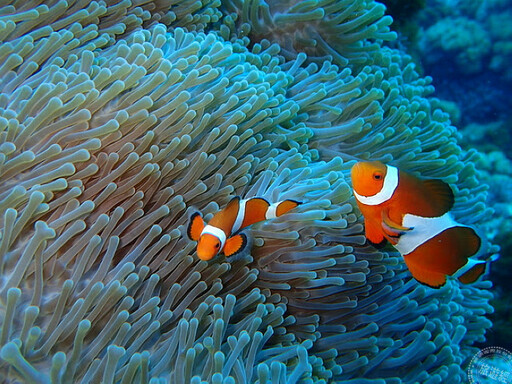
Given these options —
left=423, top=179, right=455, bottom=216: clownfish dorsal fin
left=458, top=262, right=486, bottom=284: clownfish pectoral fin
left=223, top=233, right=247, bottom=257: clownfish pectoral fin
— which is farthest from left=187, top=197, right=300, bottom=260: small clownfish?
left=458, top=262, right=486, bottom=284: clownfish pectoral fin

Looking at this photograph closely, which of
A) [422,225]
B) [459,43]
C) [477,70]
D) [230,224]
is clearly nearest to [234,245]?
[230,224]

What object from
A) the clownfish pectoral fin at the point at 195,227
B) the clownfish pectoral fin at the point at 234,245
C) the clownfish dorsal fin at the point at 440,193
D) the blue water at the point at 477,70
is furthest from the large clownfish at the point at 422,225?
the blue water at the point at 477,70

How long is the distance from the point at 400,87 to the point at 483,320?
1.85 m

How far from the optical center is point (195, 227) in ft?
5.62

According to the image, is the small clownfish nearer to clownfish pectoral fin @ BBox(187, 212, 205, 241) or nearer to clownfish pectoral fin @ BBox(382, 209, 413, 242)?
clownfish pectoral fin @ BBox(187, 212, 205, 241)

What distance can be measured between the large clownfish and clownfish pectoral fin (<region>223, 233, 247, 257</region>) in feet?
1.63

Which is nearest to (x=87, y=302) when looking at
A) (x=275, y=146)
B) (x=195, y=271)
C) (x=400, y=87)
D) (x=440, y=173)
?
(x=195, y=271)

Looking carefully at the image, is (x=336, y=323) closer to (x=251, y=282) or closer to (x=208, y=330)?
(x=251, y=282)

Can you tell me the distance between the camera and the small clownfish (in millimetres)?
1596

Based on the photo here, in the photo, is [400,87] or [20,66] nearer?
[20,66]

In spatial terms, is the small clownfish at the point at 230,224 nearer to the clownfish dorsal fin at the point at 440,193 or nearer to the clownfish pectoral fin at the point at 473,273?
the clownfish dorsal fin at the point at 440,193

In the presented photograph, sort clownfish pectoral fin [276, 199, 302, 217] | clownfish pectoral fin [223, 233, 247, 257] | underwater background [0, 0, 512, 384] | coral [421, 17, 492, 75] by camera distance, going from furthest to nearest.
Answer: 1. coral [421, 17, 492, 75]
2. clownfish pectoral fin [276, 199, 302, 217]
3. clownfish pectoral fin [223, 233, 247, 257]
4. underwater background [0, 0, 512, 384]

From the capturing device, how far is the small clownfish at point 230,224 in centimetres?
160

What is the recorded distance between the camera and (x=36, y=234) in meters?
1.52
